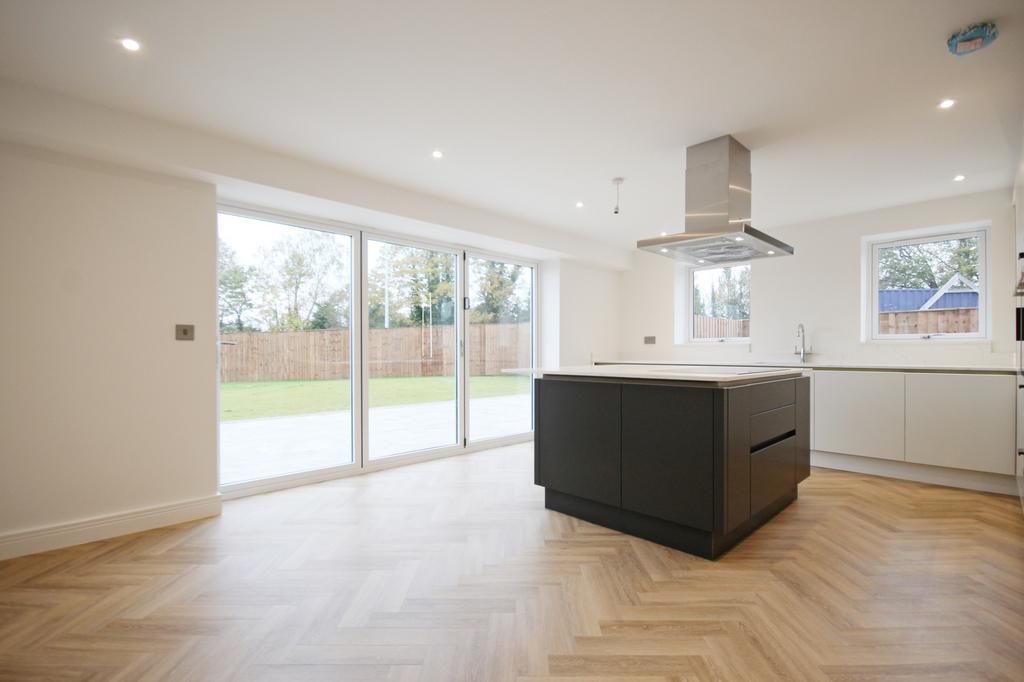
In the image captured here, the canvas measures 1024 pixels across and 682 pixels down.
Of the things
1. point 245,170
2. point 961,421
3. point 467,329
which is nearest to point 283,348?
point 245,170

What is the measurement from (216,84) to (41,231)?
1267 mm

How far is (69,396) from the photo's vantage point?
2623mm

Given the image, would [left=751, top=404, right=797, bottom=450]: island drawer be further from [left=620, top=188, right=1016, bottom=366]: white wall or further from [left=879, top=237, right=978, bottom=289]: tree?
[left=879, top=237, right=978, bottom=289]: tree

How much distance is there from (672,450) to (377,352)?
2769 millimetres

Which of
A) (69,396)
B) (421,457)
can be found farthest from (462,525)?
(69,396)

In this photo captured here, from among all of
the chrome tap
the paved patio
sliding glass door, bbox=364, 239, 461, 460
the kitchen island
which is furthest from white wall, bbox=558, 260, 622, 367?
the kitchen island

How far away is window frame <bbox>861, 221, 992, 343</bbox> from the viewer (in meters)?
3.99

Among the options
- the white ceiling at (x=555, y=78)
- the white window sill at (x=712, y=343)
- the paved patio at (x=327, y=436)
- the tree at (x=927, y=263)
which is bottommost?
the paved patio at (x=327, y=436)

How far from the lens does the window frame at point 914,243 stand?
3988 mm

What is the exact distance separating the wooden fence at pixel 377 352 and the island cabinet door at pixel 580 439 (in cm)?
182

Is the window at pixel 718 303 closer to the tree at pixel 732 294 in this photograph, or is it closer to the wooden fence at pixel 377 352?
the tree at pixel 732 294

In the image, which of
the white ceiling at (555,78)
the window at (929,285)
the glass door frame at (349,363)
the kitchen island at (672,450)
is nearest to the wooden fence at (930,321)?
the window at (929,285)

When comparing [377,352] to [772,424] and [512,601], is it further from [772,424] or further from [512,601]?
[772,424]

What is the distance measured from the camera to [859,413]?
3.99 m
